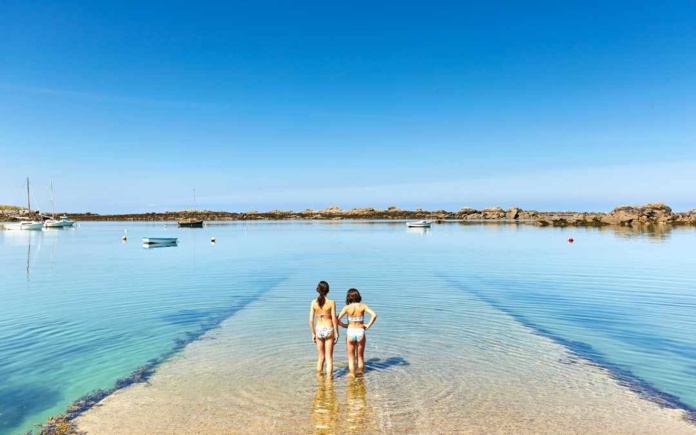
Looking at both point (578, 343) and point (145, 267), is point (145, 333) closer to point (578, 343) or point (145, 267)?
point (578, 343)

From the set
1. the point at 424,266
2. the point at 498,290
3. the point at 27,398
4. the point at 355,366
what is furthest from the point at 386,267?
the point at 27,398

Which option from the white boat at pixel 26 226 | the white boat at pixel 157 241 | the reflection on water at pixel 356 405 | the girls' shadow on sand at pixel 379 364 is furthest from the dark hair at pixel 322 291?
the white boat at pixel 26 226

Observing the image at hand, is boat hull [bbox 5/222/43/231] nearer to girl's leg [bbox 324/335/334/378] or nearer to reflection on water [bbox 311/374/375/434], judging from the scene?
girl's leg [bbox 324/335/334/378]

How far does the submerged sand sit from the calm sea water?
254 millimetres

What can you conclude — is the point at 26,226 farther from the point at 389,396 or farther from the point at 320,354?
the point at 389,396

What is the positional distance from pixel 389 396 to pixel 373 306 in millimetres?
12959

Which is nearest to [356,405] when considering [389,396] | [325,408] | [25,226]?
[325,408]

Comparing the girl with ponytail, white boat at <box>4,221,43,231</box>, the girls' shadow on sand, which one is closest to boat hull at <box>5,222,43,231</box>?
white boat at <box>4,221,43,231</box>

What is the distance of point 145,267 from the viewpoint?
145ft

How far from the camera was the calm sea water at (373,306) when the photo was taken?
1416 cm

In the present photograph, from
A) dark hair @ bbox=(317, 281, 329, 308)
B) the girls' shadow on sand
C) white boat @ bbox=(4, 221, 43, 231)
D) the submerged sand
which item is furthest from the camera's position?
white boat @ bbox=(4, 221, 43, 231)

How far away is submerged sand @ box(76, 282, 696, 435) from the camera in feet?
33.1

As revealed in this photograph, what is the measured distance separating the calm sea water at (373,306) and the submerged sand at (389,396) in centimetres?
25

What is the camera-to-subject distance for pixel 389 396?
38.2ft
